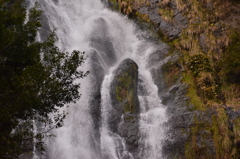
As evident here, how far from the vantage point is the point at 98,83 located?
572 inches

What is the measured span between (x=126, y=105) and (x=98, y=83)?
2.57 metres

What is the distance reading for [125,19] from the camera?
2194 cm

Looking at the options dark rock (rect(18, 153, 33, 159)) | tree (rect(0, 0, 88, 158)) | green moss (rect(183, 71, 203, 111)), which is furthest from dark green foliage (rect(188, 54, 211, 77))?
dark rock (rect(18, 153, 33, 159))

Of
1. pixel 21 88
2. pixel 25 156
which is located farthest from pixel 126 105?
pixel 21 88

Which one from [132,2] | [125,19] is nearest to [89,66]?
[125,19]

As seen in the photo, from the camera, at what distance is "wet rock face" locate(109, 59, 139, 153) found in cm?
1214

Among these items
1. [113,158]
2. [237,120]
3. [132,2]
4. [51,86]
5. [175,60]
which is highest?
[132,2]

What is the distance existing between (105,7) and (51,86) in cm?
1848

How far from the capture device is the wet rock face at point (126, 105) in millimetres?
12141

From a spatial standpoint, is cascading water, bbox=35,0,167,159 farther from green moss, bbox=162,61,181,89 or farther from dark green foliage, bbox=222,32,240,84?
dark green foliage, bbox=222,32,240,84

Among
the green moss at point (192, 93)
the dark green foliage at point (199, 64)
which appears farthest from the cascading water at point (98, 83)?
the dark green foliage at point (199, 64)

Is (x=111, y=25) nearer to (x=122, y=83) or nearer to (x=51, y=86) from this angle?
(x=122, y=83)

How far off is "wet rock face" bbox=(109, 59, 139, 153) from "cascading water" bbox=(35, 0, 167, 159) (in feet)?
1.04

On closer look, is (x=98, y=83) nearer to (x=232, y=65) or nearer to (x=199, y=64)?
(x=199, y=64)
